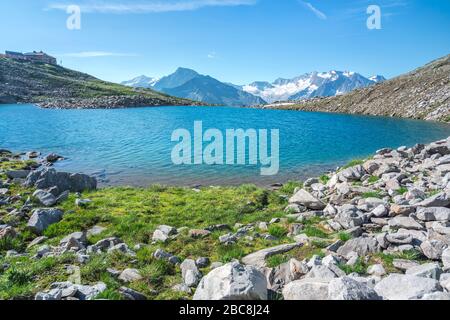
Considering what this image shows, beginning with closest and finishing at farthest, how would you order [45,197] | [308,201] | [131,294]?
1. [131,294]
2. [308,201]
3. [45,197]

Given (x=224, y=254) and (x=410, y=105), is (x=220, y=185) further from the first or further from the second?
(x=410, y=105)

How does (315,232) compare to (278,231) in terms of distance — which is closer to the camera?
(315,232)

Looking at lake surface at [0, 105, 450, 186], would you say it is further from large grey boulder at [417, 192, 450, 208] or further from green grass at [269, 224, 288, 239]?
large grey boulder at [417, 192, 450, 208]

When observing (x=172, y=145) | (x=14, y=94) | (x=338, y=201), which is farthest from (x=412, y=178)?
(x=14, y=94)

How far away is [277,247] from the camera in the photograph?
12.0m

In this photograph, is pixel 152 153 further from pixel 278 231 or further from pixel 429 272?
pixel 429 272

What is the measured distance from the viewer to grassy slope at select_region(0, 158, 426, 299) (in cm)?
1002

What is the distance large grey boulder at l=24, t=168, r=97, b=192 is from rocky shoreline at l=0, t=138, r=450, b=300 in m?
1.07

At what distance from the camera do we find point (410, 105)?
116 metres

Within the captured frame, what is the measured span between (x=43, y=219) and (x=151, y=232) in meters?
5.52

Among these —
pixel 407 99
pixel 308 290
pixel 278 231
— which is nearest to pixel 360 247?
pixel 278 231

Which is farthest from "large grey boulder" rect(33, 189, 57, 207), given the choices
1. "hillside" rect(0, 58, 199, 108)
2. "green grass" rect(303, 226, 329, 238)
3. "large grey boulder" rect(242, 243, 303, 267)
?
"hillside" rect(0, 58, 199, 108)
